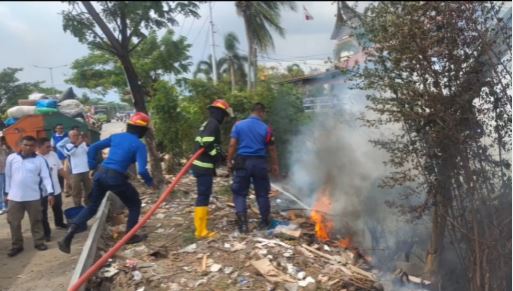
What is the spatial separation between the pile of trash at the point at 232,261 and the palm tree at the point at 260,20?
261 centimetres

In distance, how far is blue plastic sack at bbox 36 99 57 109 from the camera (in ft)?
24.8

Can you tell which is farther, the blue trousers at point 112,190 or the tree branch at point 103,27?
the blue trousers at point 112,190

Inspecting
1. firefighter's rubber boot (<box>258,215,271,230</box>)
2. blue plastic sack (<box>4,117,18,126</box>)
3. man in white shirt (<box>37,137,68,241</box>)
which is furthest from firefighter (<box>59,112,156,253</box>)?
blue plastic sack (<box>4,117,18,126</box>)

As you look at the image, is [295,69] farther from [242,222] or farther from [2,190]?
[2,190]

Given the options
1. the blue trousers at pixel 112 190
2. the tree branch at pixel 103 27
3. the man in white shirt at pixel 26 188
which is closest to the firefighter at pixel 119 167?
the blue trousers at pixel 112 190

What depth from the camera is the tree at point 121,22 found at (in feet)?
11.5

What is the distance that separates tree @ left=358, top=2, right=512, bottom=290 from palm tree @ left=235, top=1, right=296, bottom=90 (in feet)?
4.27

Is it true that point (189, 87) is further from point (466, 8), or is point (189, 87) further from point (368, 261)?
point (466, 8)

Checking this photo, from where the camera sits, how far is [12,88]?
6.29 m

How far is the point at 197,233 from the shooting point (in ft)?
21.6

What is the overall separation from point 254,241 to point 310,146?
16.5 feet

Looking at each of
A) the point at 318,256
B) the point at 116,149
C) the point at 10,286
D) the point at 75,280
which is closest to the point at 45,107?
the point at 116,149

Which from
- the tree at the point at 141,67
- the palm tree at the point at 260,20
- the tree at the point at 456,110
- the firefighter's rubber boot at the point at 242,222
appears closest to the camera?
the palm tree at the point at 260,20

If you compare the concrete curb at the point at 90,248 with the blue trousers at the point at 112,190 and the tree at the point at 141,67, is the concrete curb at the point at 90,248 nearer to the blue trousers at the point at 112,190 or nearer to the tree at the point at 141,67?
the blue trousers at the point at 112,190
